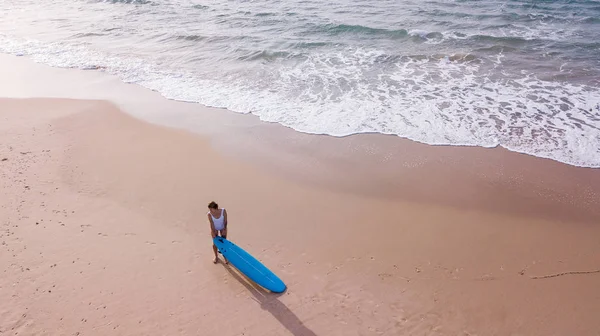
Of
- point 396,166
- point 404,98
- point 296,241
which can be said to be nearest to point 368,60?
point 404,98

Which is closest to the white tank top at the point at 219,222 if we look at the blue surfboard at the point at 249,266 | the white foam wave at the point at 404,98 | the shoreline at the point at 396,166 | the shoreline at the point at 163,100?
the blue surfboard at the point at 249,266

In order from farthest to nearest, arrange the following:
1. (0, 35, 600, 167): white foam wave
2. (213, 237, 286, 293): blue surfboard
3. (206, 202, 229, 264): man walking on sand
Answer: (0, 35, 600, 167): white foam wave → (206, 202, 229, 264): man walking on sand → (213, 237, 286, 293): blue surfboard

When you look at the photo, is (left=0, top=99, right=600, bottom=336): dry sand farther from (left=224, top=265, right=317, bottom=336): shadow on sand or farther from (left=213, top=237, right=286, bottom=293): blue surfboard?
(left=213, top=237, right=286, bottom=293): blue surfboard

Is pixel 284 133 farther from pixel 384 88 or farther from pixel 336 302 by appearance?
pixel 336 302

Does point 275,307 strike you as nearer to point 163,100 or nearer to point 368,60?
point 163,100

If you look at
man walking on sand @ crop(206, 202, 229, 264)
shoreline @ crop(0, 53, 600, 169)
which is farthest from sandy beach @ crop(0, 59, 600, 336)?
man walking on sand @ crop(206, 202, 229, 264)

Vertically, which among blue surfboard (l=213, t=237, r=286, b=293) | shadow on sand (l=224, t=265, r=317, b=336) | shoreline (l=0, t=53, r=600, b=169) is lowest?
shadow on sand (l=224, t=265, r=317, b=336)
